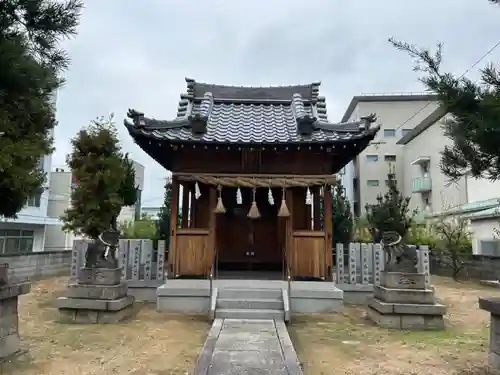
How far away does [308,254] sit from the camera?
9258 millimetres

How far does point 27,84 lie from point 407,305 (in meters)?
7.00

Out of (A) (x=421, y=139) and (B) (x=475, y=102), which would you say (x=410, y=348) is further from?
(A) (x=421, y=139)

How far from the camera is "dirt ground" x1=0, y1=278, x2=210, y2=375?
5.04 meters

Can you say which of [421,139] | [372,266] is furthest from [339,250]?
[421,139]

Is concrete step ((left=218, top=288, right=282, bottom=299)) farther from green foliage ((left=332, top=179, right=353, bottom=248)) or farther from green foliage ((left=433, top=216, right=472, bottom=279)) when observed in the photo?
green foliage ((left=433, top=216, right=472, bottom=279))

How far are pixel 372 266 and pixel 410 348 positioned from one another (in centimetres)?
435

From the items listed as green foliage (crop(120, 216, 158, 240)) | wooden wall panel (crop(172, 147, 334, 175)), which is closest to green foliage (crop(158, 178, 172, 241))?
green foliage (crop(120, 216, 158, 240))

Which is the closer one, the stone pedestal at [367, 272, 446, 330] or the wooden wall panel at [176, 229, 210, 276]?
the stone pedestal at [367, 272, 446, 330]

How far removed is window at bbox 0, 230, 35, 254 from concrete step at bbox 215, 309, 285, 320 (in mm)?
17035

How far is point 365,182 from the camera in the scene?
36.3 m

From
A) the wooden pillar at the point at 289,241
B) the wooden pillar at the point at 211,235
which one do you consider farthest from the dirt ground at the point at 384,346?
the wooden pillar at the point at 211,235

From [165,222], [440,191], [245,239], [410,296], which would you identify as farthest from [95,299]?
[440,191]

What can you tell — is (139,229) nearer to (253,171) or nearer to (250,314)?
(253,171)

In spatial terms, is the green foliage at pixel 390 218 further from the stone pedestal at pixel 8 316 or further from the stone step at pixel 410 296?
the stone pedestal at pixel 8 316
